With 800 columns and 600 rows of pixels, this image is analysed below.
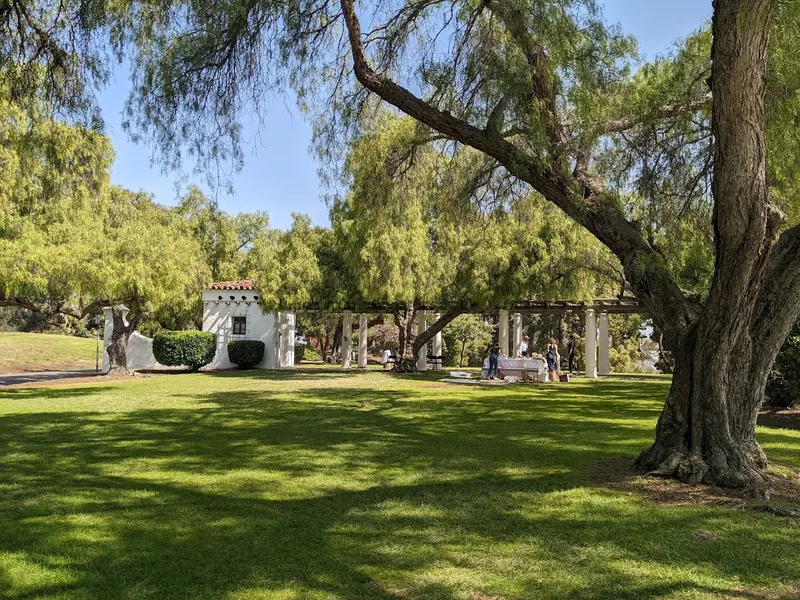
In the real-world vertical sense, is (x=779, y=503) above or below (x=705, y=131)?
below

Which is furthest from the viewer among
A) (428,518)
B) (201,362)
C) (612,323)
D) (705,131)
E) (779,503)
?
(612,323)

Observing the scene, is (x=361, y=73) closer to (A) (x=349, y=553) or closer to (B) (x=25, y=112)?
(B) (x=25, y=112)

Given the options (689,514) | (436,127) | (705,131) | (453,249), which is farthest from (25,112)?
(453,249)

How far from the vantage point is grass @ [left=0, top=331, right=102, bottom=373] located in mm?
28438

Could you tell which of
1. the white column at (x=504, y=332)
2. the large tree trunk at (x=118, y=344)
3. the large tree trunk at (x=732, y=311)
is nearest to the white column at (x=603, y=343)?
the white column at (x=504, y=332)

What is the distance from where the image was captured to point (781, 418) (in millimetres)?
12727

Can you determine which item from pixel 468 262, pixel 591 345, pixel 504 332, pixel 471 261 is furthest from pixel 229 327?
pixel 591 345

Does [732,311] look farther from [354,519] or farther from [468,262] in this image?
[468,262]

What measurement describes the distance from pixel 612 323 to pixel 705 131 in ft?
98.1

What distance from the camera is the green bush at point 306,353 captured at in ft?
137

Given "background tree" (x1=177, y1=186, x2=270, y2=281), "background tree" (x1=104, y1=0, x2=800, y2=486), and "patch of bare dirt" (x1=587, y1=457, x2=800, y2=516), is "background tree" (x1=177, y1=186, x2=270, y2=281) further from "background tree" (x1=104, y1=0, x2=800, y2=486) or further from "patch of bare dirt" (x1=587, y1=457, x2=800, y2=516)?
"patch of bare dirt" (x1=587, y1=457, x2=800, y2=516)

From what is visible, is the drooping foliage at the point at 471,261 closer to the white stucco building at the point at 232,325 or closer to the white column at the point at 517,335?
the white column at the point at 517,335

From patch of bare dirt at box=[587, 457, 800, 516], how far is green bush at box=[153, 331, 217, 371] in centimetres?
2132

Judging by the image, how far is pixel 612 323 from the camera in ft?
125
